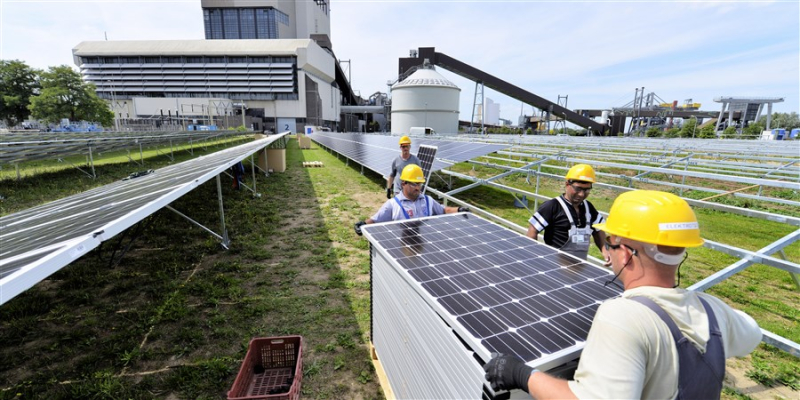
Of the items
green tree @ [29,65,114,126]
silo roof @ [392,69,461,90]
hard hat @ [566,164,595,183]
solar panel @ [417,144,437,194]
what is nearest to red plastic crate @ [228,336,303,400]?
hard hat @ [566,164,595,183]

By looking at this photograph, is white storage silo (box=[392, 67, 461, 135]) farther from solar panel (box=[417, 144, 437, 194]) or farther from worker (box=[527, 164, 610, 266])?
worker (box=[527, 164, 610, 266])

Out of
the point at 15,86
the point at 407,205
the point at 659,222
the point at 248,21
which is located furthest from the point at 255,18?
the point at 659,222

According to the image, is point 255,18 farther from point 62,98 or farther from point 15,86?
point 62,98

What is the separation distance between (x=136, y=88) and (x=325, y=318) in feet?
341

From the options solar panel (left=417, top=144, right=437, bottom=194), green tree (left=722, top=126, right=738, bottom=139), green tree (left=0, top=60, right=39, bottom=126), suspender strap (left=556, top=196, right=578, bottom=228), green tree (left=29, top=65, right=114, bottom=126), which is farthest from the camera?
green tree (left=722, top=126, right=738, bottom=139)

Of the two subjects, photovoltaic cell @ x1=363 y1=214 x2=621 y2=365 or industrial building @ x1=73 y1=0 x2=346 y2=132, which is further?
industrial building @ x1=73 y1=0 x2=346 y2=132

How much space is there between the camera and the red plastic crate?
3404 millimetres

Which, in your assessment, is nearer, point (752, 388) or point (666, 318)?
point (666, 318)

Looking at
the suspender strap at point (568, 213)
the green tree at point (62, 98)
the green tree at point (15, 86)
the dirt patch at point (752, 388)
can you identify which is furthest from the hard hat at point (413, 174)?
the green tree at point (15, 86)

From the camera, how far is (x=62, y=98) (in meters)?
40.8

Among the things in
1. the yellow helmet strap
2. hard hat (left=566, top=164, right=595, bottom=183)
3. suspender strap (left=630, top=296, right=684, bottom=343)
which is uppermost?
hard hat (left=566, top=164, right=595, bottom=183)

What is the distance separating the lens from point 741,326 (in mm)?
1572

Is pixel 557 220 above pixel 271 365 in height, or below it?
above

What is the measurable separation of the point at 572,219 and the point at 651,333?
285cm
